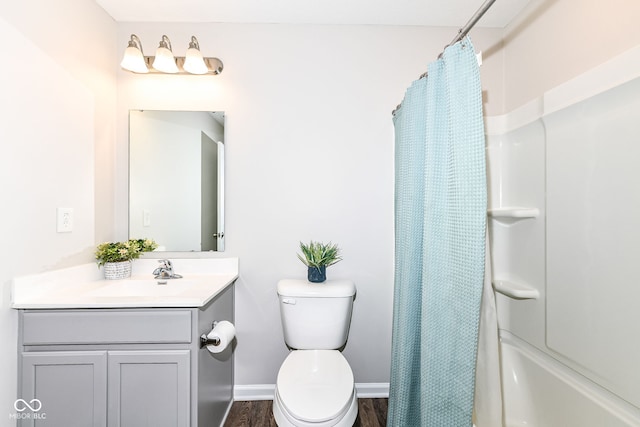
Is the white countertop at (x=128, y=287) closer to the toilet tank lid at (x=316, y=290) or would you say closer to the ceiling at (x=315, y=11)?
the toilet tank lid at (x=316, y=290)

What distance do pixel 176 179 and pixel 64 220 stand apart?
610 mm

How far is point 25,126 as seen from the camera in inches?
53.9

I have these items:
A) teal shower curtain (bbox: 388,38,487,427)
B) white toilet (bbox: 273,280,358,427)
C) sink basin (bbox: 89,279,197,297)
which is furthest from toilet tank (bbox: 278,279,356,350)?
sink basin (bbox: 89,279,197,297)

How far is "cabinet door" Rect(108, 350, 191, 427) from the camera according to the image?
4.46ft

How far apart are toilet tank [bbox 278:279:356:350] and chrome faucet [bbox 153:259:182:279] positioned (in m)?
0.63

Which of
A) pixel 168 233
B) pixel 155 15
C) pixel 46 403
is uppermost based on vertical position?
pixel 155 15

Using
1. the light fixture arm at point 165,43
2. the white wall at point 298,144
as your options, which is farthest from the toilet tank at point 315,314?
the light fixture arm at point 165,43

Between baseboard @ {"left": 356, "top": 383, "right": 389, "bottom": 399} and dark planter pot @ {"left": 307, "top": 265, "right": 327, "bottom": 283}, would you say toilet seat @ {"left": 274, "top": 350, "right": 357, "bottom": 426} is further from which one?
baseboard @ {"left": 356, "top": 383, "right": 389, "bottom": 399}

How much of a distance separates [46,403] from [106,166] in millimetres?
1216

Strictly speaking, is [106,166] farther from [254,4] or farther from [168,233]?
[254,4]

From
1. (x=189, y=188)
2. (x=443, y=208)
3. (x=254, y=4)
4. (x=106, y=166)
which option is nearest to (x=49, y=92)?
(x=106, y=166)

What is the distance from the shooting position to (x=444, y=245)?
1249 millimetres

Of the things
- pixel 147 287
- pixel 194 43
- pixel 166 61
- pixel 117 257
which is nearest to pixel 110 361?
pixel 147 287

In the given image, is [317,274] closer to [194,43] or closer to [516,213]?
[516,213]
